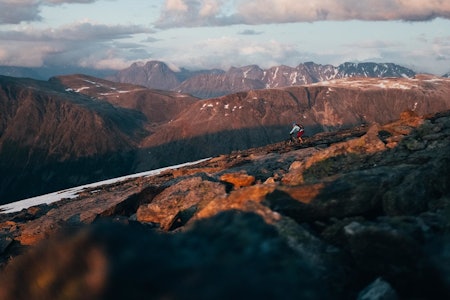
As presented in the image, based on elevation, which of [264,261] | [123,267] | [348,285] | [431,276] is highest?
[123,267]

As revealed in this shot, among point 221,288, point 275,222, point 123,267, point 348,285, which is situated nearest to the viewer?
point 221,288

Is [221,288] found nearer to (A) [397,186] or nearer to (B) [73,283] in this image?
(B) [73,283]

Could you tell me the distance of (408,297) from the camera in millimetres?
8320

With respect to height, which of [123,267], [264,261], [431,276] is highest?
[123,267]

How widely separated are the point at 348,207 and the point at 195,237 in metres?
5.60

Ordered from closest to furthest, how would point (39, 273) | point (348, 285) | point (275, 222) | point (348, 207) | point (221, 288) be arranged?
point (221, 288) < point (39, 273) < point (348, 285) < point (275, 222) < point (348, 207)

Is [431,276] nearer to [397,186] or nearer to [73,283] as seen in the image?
[397,186]

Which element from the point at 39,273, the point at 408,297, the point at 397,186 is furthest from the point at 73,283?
the point at 397,186

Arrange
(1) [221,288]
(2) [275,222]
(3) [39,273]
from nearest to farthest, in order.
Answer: (1) [221,288], (3) [39,273], (2) [275,222]

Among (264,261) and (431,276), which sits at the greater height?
(264,261)

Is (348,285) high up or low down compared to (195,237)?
down

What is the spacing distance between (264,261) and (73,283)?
2874 mm

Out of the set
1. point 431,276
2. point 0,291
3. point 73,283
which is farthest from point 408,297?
point 0,291

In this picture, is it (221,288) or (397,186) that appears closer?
(221,288)
